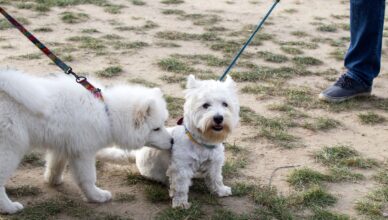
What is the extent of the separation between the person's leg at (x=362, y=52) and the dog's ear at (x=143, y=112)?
2.82 metres

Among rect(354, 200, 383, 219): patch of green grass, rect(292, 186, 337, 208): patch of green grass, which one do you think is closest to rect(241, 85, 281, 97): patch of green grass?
rect(292, 186, 337, 208): patch of green grass

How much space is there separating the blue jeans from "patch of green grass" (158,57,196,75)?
74.9 inches

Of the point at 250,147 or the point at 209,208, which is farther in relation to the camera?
the point at 250,147

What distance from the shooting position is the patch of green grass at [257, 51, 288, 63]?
7.16 meters

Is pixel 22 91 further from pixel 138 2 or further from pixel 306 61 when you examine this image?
pixel 138 2

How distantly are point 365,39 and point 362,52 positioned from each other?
0.16 metres

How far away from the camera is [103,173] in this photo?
4.15m

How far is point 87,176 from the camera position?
354 centimetres

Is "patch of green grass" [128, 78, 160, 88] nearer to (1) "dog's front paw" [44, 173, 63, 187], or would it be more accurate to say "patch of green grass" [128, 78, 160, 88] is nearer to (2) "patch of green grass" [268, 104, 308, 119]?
(2) "patch of green grass" [268, 104, 308, 119]

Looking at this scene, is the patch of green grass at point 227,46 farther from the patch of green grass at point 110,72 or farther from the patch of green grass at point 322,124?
the patch of green grass at point 322,124

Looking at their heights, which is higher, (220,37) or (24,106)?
(24,106)

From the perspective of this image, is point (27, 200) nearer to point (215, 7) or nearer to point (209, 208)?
point (209, 208)

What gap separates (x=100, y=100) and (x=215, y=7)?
745 cm

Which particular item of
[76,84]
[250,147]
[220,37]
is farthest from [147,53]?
[76,84]
